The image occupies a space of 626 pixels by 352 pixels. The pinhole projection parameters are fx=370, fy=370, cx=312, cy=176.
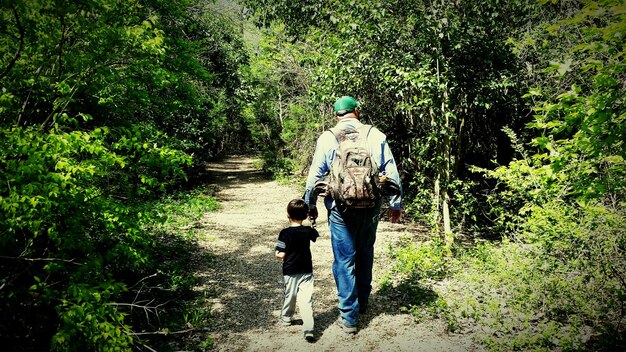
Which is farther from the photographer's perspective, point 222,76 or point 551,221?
point 222,76

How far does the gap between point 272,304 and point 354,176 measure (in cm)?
249

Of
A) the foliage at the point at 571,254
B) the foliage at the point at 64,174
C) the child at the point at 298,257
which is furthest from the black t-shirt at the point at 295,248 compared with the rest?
the foliage at the point at 571,254

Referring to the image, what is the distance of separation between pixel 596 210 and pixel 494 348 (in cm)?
222

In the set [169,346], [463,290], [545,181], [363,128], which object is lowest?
[169,346]

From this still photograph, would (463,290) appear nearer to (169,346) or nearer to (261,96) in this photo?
(169,346)

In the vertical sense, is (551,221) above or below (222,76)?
below

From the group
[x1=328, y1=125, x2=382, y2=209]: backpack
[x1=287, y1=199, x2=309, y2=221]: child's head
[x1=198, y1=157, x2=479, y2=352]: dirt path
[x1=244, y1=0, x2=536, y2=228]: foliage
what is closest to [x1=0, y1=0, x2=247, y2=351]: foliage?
[x1=198, y1=157, x2=479, y2=352]: dirt path

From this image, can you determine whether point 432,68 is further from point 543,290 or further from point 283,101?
point 283,101

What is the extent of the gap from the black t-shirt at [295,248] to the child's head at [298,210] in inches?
4.6

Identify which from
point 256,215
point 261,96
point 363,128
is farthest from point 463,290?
point 261,96

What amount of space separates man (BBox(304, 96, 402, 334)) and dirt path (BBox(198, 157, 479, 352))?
35cm

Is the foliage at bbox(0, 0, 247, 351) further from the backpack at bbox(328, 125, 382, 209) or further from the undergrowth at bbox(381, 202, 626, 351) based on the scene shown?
the undergrowth at bbox(381, 202, 626, 351)

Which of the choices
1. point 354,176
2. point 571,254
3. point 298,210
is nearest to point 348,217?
point 354,176

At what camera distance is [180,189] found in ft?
47.3
